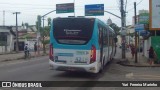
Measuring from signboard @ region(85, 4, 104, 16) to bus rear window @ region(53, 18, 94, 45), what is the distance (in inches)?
1320

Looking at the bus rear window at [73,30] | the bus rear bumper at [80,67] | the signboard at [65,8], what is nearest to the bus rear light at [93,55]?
the bus rear bumper at [80,67]

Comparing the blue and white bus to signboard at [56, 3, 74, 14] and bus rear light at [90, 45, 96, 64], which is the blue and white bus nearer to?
bus rear light at [90, 45, 96, 64]

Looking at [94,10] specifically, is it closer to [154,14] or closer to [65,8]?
[65,8]

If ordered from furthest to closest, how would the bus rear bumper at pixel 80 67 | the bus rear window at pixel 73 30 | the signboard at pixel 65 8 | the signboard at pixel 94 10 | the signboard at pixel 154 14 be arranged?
1. the signboard at pixel 65 8
2. the signboard at pixel 94 10
3. the signboard at pixel 154 14
4. the bus rear window at pixel 73 30
5. the bus rear bumper at pixel 80 67

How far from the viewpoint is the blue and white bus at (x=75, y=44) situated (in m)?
19.1

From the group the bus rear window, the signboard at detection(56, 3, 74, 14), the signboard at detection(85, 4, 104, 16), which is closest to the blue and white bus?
the bus rear window

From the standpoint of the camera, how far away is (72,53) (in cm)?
1917

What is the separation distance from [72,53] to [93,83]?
2437 mm

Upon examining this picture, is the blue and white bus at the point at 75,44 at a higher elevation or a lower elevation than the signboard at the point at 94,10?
lower

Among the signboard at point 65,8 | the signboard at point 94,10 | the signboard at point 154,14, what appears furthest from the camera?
the signboard at point 65,8

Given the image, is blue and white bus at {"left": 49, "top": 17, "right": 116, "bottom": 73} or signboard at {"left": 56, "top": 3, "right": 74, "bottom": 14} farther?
signboard at {"left": 56, "top": 3, "right": 74, "bottom": 14}

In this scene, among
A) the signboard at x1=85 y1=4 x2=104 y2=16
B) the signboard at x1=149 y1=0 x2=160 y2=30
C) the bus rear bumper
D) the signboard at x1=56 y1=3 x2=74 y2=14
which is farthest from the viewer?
the signboard at x1=56 y1=3 x2=74 y2=14

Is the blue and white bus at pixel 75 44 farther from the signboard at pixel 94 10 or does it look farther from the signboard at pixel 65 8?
the signboard at pixel 65 8

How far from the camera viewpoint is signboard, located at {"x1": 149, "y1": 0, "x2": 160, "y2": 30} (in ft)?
112
